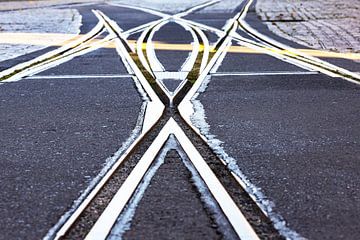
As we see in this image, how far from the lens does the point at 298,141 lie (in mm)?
5473

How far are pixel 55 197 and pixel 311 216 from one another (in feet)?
5.58

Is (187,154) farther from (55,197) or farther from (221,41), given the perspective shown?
(221,41)

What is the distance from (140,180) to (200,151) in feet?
2.86

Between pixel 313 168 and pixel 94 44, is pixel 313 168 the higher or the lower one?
the lower one

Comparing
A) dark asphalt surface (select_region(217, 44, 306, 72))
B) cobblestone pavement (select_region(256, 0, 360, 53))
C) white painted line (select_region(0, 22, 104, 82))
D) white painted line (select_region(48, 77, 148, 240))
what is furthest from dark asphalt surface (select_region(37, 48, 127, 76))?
cobblestone pavement (select_region(256, 0, 360, 53))

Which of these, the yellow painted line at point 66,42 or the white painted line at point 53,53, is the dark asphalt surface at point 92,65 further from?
the yellow painted line at point 66,42

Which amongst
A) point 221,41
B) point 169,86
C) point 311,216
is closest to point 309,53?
point 221,41

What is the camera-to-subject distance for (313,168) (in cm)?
473

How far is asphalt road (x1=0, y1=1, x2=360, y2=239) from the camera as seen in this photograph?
12.4 feet

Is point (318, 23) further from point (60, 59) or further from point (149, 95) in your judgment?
point (149, 95)

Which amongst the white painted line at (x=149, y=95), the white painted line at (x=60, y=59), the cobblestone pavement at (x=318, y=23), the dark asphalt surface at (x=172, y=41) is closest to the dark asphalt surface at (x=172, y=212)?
the white painted line at (x=149, y=95)

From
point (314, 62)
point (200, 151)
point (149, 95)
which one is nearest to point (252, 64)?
point (314, 62)

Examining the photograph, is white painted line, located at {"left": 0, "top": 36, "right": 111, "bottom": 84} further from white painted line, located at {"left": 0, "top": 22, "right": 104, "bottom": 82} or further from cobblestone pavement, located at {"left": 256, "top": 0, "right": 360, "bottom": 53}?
cobblestone pavement, located at {"left": 256, "top": 0, "right": 360, "bottom": 53}

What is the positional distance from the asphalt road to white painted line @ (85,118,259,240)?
1.8 inches
